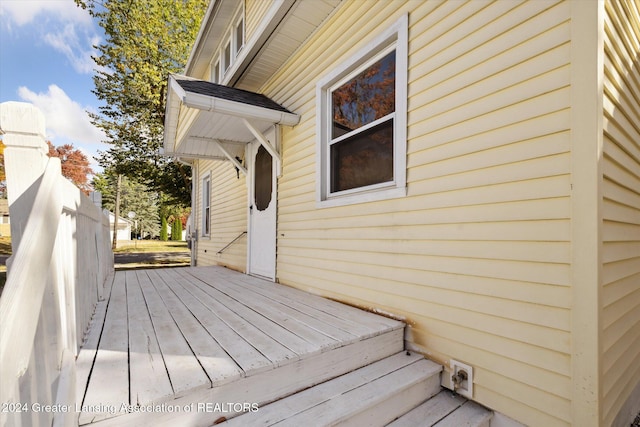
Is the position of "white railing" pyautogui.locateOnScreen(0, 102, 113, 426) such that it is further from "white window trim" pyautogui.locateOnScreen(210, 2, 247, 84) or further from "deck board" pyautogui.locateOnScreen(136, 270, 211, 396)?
"white window trim" pyautogui.locateOnScreen(210, 2, 247, 84)

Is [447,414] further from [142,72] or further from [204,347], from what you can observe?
[142,72]

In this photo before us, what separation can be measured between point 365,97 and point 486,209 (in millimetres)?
1688

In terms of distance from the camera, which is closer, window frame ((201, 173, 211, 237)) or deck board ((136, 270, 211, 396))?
deck board ((136, 270, 211, 396))

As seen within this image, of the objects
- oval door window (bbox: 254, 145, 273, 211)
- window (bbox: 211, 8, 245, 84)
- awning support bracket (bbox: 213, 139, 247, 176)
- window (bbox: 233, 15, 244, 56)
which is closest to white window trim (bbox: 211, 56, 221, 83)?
window (bbox: 211, 8, 245, 84)

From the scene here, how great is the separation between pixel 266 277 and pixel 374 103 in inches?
113

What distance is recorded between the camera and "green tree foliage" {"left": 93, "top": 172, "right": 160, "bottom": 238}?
3506 cm

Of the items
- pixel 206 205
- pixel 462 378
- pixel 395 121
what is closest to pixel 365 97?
pixel 395 121

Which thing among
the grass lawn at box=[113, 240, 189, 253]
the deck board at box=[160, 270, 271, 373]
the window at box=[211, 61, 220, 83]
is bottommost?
the grass lawn at box=[113, 240, 189, 253]

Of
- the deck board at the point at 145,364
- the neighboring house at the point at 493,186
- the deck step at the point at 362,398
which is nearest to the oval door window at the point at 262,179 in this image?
the neighboring house at the point at 493,186

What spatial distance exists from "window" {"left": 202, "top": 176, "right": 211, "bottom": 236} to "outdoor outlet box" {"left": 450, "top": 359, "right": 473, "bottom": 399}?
7.11 metres

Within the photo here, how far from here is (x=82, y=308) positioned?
6.60ft

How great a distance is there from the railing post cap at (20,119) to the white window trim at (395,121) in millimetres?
2219

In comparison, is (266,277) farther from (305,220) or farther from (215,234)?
(215,234)

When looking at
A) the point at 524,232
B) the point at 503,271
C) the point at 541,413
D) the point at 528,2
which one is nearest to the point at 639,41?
the point at 528,2
